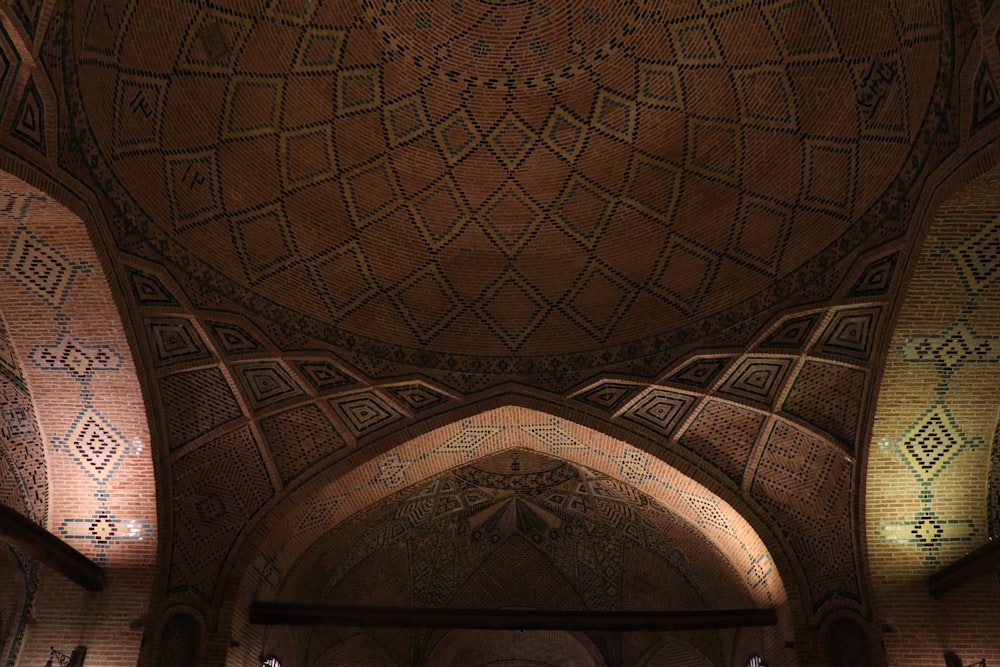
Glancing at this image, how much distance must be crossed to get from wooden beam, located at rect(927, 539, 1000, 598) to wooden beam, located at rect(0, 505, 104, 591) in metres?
6.59

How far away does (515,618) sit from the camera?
8.32 metres

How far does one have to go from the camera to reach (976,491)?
24.8 feet

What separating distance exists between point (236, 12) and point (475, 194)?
98.4 inches

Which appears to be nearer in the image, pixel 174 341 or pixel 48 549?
pixel 48 549

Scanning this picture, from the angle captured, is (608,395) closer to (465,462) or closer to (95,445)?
(465,462)

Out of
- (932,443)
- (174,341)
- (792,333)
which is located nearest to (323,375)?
(174,341)

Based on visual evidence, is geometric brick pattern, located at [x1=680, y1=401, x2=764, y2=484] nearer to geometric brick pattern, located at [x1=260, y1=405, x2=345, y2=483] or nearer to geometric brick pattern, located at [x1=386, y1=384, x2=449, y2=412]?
geometric brick pattern, located at [x1=386, y1=384, x2=449, y2=412]

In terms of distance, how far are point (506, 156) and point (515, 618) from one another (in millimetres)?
4128

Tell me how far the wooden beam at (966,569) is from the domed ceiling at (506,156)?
2.40 metres

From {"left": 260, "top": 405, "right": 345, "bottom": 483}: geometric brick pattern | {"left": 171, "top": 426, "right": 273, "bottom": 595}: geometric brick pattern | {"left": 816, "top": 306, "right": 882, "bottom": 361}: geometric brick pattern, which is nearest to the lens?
{"left": 816, "top": 306, "right": 882, "bottom": 361}: geometric brick pattern

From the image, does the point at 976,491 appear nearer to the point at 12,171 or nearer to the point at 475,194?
the point at 475,194

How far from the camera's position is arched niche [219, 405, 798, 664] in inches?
314

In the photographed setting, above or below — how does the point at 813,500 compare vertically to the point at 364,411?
below

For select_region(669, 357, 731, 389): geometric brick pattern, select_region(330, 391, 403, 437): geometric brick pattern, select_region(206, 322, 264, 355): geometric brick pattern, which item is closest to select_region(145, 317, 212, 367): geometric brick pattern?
select_region(206, 322, 264, 355): geometric brick pattern
